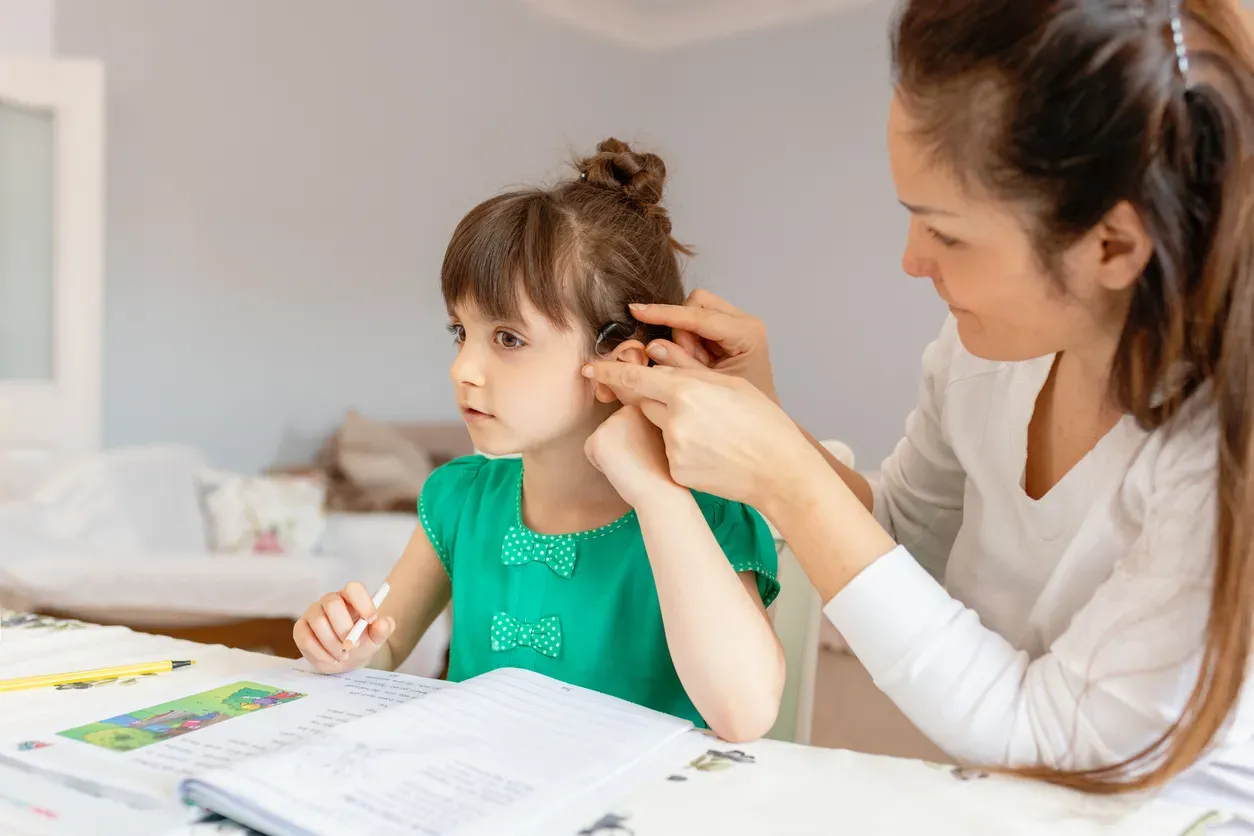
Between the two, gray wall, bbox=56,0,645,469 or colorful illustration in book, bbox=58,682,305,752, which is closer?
colorful illustration in book, bbox=58,682,305,752

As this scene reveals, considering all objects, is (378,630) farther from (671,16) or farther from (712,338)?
(671,16)

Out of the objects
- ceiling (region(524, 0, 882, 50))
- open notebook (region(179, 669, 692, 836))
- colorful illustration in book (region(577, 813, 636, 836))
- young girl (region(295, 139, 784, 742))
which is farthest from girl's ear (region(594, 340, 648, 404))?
ceiling (region(524, 0, 882, 50))

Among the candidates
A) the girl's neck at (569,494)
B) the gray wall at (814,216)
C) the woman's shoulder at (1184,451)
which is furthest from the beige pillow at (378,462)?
the woman's shoulder at (1184,451)

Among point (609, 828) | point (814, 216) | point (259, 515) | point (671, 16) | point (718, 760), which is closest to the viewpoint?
point (609, 828)

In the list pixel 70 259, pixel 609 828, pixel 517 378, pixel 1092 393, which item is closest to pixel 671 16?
pixel 70 259

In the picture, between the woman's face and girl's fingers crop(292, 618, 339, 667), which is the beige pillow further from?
the woman's face

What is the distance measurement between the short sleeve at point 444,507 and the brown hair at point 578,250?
222 mm

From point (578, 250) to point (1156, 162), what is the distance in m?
0.50

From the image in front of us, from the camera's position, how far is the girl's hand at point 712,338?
0.90 meters

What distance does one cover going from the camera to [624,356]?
921 millimetres

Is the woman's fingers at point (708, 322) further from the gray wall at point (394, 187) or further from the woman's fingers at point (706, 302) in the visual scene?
the gray wall at point (394, 187)

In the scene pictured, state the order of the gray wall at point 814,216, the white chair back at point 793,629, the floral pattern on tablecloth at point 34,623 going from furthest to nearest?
the gray wall at point 814,216 < the white chair back at point 793,629 < the floral pattern on tablecloth at point 34,623

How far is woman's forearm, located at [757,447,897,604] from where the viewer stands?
0.69 metres

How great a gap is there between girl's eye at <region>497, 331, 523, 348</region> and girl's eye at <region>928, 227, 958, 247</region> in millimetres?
391
